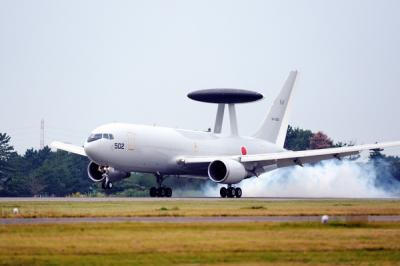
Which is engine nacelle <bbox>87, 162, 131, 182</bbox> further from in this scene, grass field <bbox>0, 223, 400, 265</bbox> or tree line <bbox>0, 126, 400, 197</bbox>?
grass field <bbox>0, 223, 400, 265</bbox>

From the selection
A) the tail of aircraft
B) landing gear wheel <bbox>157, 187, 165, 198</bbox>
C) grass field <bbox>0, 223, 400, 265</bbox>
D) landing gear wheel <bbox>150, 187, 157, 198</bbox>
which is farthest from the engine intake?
grass field <bbox>0, 223, 400, 265</bbox>

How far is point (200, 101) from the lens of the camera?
80.7 m

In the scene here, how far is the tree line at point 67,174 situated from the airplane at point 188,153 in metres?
4.55

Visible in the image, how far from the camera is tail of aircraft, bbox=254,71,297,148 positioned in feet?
276

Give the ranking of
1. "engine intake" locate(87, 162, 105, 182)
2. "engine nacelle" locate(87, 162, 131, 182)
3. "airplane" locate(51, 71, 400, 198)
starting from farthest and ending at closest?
"engine intake" locate(87, 162, 105, 182)
"engine nacelle" locate(87, 162, 131, 182)
"airplane" locate(51, 71, 400, 198)

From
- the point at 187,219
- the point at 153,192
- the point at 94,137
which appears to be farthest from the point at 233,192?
the point at 187,219

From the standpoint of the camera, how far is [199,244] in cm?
2747

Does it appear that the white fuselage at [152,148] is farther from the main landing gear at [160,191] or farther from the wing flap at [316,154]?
the wing flap at [316,154]

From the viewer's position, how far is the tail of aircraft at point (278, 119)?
84188mm

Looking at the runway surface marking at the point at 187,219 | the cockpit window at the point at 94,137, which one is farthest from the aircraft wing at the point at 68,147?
the runway surface marking at the point at 187,219

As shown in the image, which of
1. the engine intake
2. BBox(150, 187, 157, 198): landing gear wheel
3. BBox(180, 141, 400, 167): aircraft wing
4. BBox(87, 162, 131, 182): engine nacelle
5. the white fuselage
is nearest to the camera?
the white fuselage

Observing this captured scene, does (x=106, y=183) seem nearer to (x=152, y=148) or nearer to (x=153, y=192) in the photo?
(x=152, y=148)

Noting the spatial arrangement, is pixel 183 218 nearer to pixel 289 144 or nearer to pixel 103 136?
pixel 103 136

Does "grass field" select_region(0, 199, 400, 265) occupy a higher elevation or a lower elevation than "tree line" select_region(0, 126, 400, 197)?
lower
